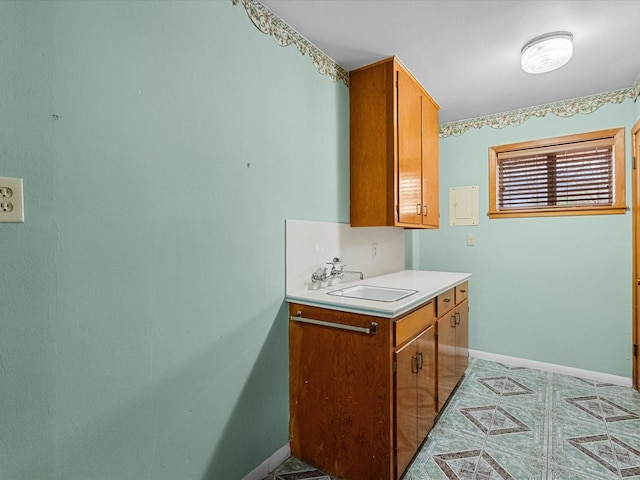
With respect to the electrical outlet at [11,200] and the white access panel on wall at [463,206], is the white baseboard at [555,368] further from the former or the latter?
the electrical outlet at [11,200]

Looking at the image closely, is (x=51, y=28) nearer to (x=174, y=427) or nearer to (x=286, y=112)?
(x=286, y=112)

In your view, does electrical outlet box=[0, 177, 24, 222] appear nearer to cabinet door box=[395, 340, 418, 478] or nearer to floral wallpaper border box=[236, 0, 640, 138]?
floral wallpaper border box=[236, 0, 640, 138]

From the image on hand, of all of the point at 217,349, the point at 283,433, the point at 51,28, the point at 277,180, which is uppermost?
the point at 51,28

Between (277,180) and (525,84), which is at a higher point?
(525,84)

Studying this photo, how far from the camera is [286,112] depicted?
68.9 inches

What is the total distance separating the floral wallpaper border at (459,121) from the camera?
5.26 feet

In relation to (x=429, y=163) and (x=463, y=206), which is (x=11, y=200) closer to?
(x=429, y=163)

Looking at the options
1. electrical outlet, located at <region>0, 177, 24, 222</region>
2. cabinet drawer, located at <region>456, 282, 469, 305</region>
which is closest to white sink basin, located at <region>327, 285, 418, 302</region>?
cabinet drawer, located at <region>456, 282, 469, 305</region>

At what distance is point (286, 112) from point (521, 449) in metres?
2.24

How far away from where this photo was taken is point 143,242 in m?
1.12

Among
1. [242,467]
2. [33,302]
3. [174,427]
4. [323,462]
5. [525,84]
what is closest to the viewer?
[33,302]

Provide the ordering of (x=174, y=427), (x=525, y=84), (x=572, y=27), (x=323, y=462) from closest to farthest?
(x=174, y=427)
(x=323, y=462)
(x=572, y=27)
(x=525, y=84)

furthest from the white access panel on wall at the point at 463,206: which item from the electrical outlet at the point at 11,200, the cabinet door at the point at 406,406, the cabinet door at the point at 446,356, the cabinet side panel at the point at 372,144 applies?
the electrical outlet at the point at 11,200

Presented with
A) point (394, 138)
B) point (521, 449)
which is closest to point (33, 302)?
point (394, 138)
